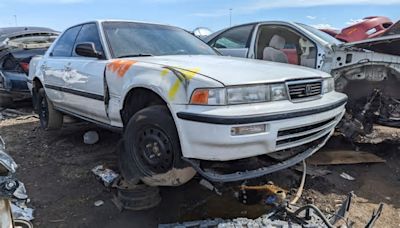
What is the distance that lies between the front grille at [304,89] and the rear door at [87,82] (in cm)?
184

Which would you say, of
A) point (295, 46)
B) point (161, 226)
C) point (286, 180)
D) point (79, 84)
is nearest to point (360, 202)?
point (286, 180)

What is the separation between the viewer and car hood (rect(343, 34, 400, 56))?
402cm

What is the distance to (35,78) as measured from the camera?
17.8ft

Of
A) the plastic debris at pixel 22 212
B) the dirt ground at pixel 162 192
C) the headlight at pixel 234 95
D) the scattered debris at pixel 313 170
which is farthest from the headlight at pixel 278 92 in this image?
the plastic debris at pixel 22 212

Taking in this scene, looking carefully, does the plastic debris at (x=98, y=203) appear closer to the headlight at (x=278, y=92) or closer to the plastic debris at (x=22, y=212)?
the plastic debris at (x=22, y=212)

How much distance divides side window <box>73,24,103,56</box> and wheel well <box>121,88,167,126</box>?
0.81 metres

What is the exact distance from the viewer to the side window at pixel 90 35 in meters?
3.83

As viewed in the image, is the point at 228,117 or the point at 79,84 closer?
the point at 228,117

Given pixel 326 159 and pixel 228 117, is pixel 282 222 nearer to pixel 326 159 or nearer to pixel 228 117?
pixel 228 117

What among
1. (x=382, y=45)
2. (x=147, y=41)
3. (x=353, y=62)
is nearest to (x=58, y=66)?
(x=147, y=41)

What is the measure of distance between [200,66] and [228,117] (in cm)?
68

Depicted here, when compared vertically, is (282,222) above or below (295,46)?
below

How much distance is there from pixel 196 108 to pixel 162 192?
4.40ft

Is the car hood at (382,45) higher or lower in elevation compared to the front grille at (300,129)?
higher
